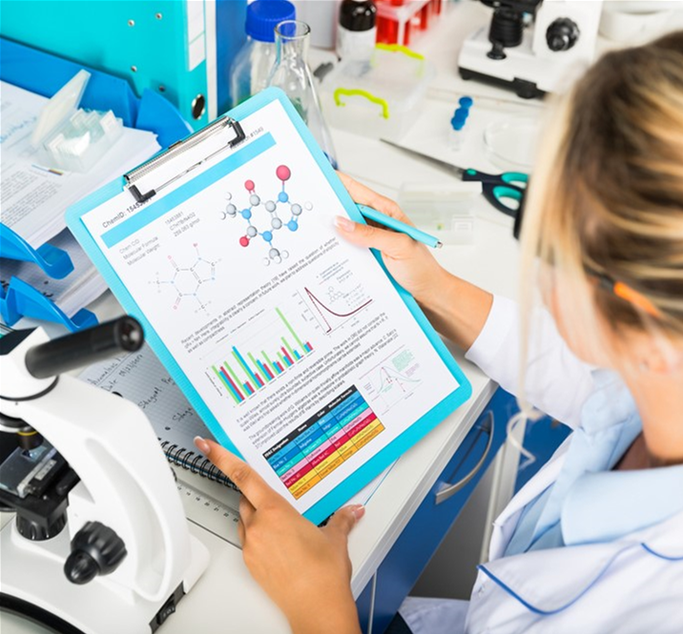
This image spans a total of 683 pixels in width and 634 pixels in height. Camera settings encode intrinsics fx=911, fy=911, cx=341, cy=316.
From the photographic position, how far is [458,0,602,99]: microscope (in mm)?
1487

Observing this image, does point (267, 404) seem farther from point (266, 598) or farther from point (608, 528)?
point (608, 528)

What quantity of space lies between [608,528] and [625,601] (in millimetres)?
68

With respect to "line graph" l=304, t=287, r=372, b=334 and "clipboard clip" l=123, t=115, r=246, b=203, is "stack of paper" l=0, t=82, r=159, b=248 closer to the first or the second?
"clipboard clip" l=123, t=115, r=246, b=203

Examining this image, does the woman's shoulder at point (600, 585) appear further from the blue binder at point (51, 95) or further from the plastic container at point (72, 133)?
the plastic container at point (72, 133)

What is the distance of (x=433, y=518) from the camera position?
121 centimetres

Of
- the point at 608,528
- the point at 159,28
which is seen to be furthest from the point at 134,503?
the point at 159,28

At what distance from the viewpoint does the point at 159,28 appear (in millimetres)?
1163

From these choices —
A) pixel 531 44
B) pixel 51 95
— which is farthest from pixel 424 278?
pixel 531 44

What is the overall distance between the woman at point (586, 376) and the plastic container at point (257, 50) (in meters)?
0.34

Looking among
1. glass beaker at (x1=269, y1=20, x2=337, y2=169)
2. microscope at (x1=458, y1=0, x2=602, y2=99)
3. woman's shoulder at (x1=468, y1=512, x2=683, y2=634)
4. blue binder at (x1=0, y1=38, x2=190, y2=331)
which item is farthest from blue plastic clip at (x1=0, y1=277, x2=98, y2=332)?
microscope at (x1=458, y1=0, x2=602, y2=99)

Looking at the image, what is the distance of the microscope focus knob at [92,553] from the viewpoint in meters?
0.75

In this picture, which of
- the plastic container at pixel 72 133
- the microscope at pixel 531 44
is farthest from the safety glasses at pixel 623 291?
the microscope at pixel 531 44

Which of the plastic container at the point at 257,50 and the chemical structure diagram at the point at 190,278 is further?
the plastic container at the point at 257,50

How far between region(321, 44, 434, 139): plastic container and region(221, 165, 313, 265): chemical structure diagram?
0.50 meters
